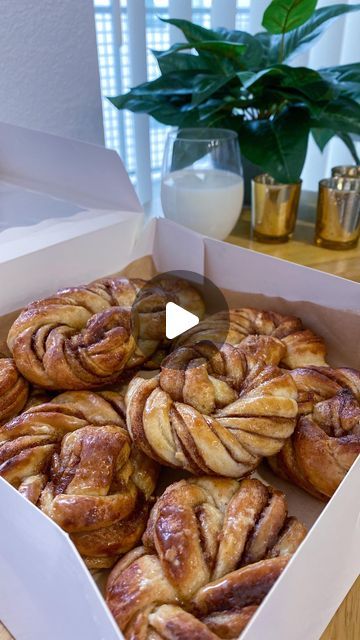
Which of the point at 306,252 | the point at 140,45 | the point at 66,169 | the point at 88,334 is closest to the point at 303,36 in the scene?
the point at 140,45

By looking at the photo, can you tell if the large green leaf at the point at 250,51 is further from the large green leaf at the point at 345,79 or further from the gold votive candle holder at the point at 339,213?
the gold votive candle holder at the point at 339,213

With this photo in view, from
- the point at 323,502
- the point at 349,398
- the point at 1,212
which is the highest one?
the point at 1,212

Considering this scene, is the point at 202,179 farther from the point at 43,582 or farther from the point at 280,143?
the point at 43,582

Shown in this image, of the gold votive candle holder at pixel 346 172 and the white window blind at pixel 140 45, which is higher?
the white window blind at pixel 140 45

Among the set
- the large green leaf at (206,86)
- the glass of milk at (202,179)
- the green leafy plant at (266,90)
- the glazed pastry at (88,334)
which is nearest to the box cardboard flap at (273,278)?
the glazed pastry at (88,334)

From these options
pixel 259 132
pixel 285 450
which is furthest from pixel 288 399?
pixel 259 132

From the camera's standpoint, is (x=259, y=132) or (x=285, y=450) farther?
(x=259, y=132)

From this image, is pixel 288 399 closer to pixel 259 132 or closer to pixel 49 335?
pixel 49 335
